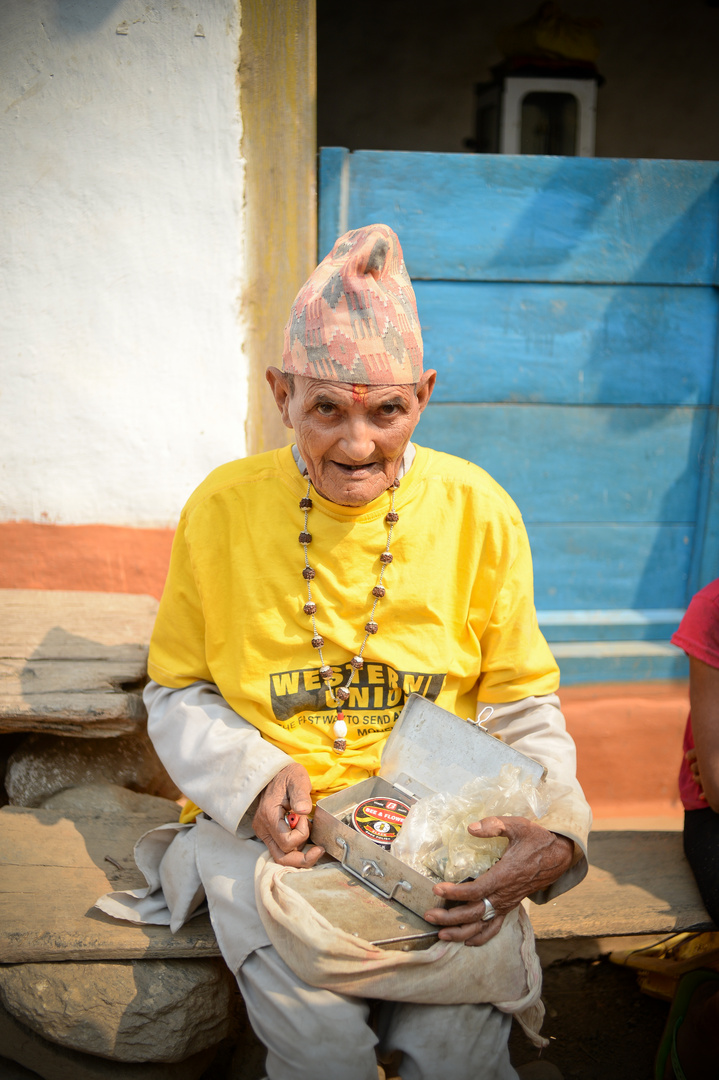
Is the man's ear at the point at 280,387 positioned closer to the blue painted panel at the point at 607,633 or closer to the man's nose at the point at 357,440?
the man's nose at the point at 357,440

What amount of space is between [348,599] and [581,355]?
1.56m

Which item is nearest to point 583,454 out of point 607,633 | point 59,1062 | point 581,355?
point 581,355

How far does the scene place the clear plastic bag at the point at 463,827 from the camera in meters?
1.62

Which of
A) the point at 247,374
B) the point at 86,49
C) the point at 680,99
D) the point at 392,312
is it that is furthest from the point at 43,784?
the point at 680,99

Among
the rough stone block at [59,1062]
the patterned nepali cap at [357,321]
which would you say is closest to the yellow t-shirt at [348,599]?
the patterned nepali cap at [357,321]

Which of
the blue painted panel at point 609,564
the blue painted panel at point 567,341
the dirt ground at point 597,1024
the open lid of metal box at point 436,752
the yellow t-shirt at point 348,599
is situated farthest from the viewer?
the blue painted panel at point 609,564

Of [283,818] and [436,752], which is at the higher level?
[436,752]

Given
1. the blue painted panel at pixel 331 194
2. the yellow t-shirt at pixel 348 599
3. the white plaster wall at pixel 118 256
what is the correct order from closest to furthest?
the yellow t-shirt at pixel 348 599, the white plaster wall at pixel 118 256, the blue painted panel at pixel 331 194

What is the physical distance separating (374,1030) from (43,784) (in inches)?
51.8

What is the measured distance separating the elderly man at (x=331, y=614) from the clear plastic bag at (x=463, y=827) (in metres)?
0.09

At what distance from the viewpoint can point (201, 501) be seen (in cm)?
192

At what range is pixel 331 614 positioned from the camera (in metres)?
1.87

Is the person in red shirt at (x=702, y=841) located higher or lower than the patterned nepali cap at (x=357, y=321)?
lower

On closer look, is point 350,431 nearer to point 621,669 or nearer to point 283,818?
point 283,818
